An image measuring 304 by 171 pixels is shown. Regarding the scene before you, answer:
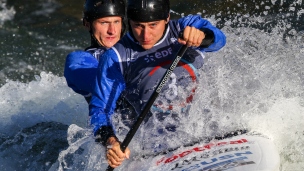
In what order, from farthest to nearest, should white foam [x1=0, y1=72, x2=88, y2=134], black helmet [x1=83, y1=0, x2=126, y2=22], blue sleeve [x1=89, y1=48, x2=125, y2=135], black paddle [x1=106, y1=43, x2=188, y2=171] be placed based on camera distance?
1. white foam [x1=0, y1=72, x2=88, y2=134]
2. black helmet [x1=83, y1=0, x2=126, y2=22]
3. blue sleeve [x1=89, y1=48, x2=125, y2=135]
4. black paddle [x1=106, y1=43, x2=188, y2=171]

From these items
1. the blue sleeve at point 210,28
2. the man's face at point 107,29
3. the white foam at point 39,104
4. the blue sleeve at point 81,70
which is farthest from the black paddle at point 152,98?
the white foam at point 39,104

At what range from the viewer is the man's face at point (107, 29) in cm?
562

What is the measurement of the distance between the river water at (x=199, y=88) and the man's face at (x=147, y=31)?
2.01ft

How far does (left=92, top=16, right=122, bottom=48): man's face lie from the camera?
562cm

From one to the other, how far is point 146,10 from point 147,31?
0.16 meters

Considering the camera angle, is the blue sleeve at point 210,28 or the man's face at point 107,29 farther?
the man's face at point 107,29

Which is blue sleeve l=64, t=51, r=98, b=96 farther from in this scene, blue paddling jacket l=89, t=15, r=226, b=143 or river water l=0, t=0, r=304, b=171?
blue paddling jacket l=89, t=15, r=226, b=143

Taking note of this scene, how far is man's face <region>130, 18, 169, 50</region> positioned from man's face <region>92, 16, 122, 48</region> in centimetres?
112

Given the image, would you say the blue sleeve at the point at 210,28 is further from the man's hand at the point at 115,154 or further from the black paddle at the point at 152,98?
the man's hand at the point at 115,154

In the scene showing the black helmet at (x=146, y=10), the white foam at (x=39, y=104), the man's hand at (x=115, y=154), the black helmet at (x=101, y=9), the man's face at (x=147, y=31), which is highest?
the black helmet at (x=146, y=10)

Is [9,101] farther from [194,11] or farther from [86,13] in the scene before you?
[194,11]

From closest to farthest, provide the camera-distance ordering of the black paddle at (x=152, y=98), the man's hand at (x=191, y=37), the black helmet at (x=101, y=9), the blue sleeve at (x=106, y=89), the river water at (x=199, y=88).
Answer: the man's hand at (x=191, y=37)
the black paddle at (x=152, y=98)
the blue sleeve at (x=106, y=89)
the river water at (x=199, y=88)
the black helmet at (x=101, y=9)

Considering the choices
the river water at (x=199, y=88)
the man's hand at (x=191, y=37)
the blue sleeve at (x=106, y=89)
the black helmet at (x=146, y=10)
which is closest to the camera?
the man's hand at (x=191, y=37)

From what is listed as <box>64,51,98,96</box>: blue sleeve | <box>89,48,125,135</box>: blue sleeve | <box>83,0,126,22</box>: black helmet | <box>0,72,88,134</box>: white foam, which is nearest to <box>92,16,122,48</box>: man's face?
<box>83,0,126,22</box>: black helmet
